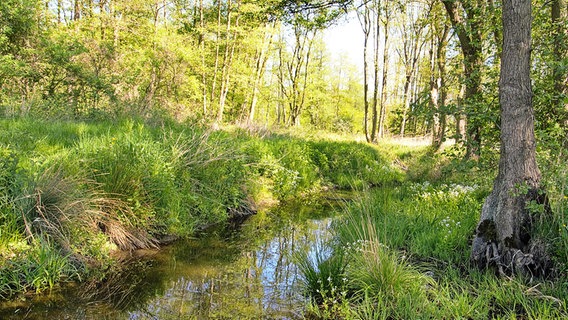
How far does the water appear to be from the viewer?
3.85 metres

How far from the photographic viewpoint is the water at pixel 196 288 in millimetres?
3846

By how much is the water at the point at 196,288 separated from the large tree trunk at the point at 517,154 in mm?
2012

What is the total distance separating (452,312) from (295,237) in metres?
3.75

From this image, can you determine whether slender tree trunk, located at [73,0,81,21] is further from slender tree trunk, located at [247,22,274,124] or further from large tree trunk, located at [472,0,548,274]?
large tree trunk, located at [472,0,548,274]

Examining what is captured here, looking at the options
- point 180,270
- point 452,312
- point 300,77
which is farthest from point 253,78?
point 452,312

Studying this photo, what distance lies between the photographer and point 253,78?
1005 inches

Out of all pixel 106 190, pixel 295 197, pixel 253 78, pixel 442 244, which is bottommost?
pixel 295 197

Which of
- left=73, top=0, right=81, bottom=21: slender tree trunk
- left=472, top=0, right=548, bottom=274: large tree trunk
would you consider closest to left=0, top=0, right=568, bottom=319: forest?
left=472, top=0, right=548, bottom=274: large tree trunk

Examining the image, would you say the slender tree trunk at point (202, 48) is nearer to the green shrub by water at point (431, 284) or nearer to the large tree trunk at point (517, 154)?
the green shrub by water at point (431, 284)

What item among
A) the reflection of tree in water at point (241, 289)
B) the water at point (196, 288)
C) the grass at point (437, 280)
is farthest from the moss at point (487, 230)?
the reflection of tree in water at point (241, 289)

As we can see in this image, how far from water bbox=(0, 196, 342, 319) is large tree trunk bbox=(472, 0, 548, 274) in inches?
79.2

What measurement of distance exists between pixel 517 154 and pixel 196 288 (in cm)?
365

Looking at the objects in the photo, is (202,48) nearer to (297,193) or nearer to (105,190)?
(297,193)

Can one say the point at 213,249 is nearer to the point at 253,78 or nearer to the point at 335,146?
the point at 335,146
